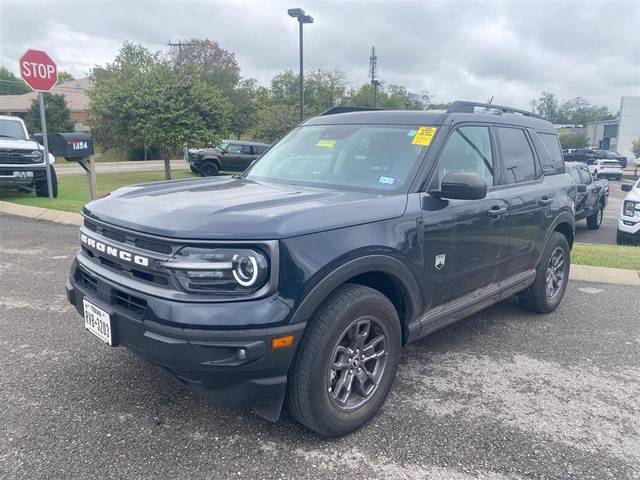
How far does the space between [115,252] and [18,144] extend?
983cm

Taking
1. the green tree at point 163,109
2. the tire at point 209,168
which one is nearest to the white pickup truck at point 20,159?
the green tree at point 163,109

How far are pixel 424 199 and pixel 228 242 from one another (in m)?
1.40

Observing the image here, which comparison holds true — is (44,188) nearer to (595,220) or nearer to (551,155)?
(551,155)

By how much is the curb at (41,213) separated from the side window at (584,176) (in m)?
10.4

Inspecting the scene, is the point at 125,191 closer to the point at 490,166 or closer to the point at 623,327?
the point at 490,166

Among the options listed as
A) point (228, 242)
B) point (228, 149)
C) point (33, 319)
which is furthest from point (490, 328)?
point (228, 149)

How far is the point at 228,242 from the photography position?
92.7 inches

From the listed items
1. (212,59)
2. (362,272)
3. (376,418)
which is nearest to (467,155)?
(362,272)

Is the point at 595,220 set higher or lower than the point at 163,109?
lower

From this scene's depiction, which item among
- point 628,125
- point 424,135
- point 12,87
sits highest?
point 12,87

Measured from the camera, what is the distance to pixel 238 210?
8.50 ft

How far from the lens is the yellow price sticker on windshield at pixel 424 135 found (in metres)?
3.42

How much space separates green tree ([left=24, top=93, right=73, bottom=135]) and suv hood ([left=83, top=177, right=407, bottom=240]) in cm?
4370

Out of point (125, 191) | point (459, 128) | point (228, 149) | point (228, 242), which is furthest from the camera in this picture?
point (228, 149)
